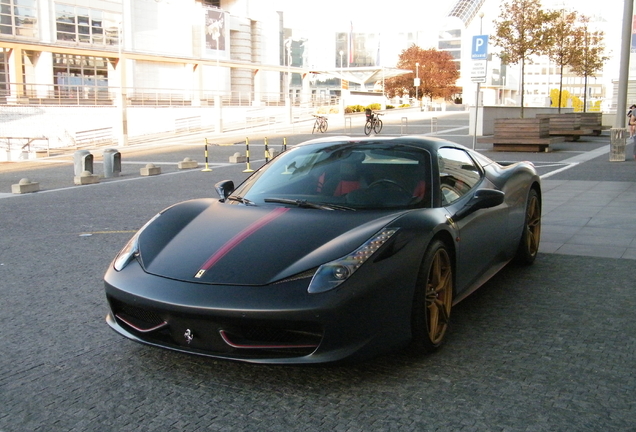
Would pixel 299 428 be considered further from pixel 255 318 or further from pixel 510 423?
pixel 510 423

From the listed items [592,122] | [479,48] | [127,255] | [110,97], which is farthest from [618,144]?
[110,97]

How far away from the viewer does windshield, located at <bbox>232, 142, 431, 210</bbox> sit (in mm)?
4512

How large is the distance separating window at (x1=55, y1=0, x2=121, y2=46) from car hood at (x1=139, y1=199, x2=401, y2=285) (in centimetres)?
4626

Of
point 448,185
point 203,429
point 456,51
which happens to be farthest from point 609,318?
point 456,51

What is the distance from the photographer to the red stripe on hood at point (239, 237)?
3.76 meters

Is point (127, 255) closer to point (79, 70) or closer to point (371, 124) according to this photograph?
point (371, 124)

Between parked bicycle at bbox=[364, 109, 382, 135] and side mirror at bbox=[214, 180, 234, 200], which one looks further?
parked bicycle at bbox=[364, 109, 382, 135]

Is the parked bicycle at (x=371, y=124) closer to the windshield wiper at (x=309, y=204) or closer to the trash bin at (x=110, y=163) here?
the trash bin at (x=110, y=163)

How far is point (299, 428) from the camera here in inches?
124

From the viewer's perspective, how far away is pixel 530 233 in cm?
638

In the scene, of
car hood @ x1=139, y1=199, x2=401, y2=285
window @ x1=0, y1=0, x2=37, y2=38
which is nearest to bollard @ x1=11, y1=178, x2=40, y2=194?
car hood @ x1=139, y1=199, x2=401, y2=285

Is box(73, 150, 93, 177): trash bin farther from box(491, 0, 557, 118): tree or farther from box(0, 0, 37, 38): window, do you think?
box(0, 0, 37, 38): window

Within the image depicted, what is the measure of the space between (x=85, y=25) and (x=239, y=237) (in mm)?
50669

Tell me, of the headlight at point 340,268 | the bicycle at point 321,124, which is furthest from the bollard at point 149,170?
the bicycle at point 321,124
